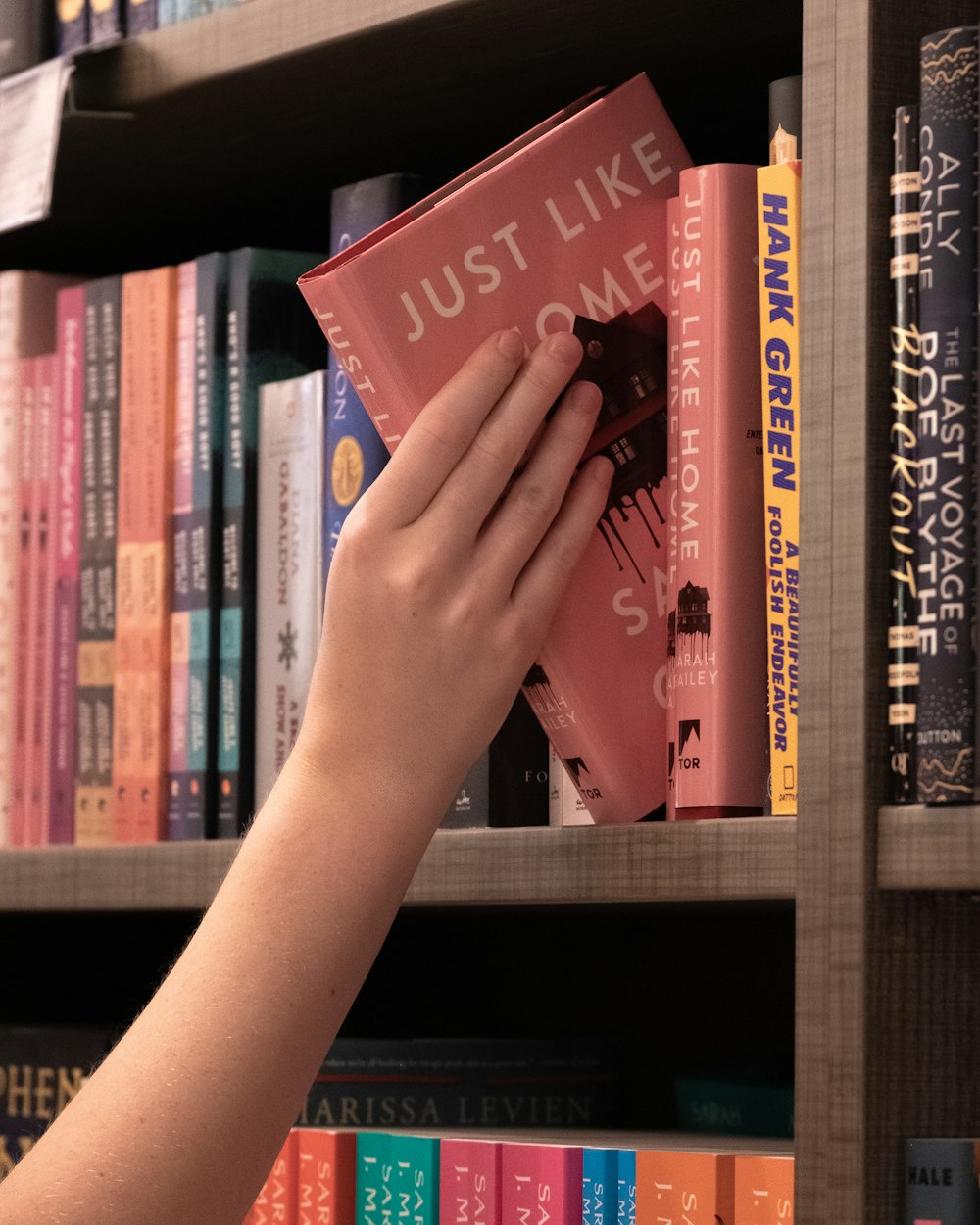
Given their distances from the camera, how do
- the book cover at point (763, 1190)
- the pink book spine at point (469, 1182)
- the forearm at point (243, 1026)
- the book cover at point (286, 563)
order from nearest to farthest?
the forearm at point (243, 1026) → the book cover at point (763, 1190) → the pink book spine at point (469, 1182) → the book cover at point (286, 563)

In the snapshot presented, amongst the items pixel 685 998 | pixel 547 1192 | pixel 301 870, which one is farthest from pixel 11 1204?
pixel 685 998

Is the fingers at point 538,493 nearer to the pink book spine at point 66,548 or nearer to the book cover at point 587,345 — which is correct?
the book cover at point 587,345

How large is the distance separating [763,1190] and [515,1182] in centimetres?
14

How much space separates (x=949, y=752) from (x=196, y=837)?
52 cm

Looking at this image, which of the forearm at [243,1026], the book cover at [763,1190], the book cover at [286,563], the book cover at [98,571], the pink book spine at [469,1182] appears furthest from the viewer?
the book cover at [98,571]

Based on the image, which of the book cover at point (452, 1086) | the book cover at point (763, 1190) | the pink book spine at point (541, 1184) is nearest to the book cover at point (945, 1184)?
the book cover at point (763, 1190)

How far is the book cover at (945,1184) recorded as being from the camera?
0.71 meters

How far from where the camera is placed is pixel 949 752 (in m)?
0.71

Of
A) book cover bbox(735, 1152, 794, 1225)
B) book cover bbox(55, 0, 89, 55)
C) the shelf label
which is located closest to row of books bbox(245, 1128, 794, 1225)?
book cover bbox(735, 1152, 794, 1225)

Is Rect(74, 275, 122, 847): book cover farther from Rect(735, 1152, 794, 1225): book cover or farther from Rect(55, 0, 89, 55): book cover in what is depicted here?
Rect(735, 1152, 794, 1225): book cover

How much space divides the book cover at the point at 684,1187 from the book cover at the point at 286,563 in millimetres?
331

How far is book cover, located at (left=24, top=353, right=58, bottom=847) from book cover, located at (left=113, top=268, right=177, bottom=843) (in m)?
0.07

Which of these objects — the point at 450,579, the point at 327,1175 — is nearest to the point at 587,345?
the point at 450,579

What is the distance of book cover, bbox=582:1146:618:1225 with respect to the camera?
0.85m
